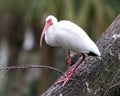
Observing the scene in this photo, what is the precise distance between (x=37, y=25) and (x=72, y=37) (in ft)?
34.5

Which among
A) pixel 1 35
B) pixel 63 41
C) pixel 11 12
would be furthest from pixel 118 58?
pixel 1 35

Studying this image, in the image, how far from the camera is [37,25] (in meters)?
16.1

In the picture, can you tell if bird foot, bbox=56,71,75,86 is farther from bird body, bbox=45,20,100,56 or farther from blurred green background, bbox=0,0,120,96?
blurred green background, bbox=0,0,120,96

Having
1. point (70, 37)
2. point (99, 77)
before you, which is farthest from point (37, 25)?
point (99, 77)

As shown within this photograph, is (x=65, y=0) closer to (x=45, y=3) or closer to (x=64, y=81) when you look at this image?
(x=45, y=3)

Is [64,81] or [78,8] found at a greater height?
[64,81]

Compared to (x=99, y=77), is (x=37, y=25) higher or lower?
lower

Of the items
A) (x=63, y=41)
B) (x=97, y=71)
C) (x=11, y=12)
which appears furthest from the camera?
(x=11, y=12)

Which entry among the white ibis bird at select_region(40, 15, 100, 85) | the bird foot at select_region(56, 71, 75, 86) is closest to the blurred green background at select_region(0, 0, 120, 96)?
the white ibis bird at select_region(40, 15, 100, 85)

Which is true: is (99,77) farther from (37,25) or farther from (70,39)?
(37,25)

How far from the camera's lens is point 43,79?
592 inches

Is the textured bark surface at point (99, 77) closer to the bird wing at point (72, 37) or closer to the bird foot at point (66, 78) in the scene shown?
the bird foot at point (66, 78)

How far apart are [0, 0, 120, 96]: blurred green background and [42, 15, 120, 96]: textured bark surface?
25.4 ft

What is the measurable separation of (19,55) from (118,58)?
12269 millimetres
